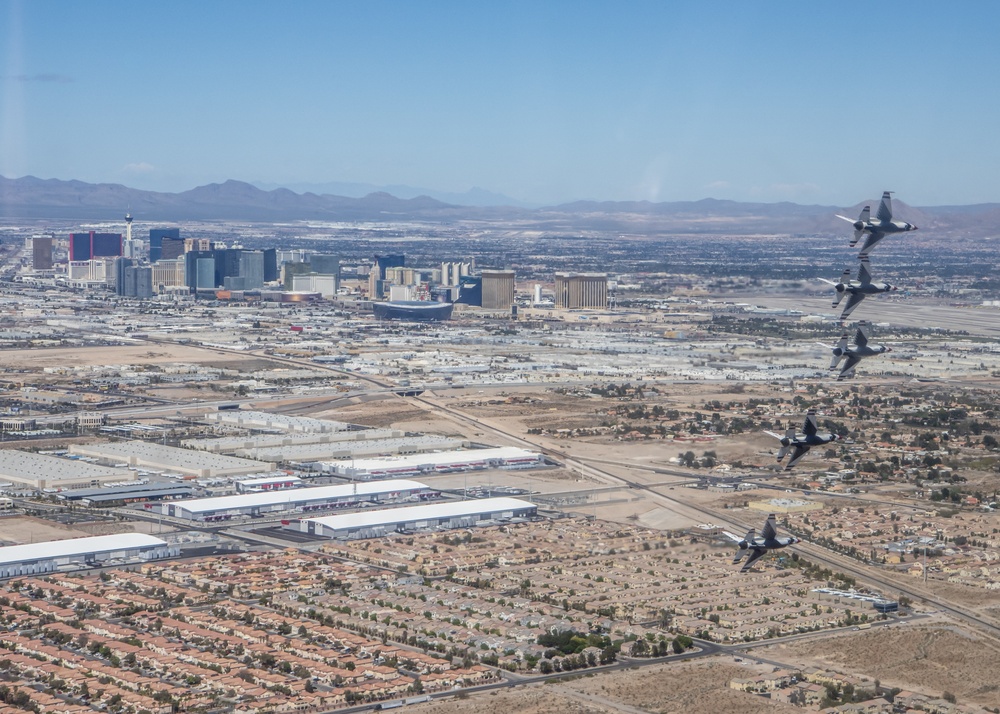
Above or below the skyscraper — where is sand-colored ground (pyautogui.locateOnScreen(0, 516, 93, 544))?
below

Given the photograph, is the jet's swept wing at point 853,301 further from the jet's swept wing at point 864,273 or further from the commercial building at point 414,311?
the commercial building at point 414,311

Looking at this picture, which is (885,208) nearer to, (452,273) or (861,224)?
(861,224)

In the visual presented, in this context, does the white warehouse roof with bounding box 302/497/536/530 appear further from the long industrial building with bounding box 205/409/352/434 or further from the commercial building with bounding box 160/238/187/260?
the commercial building with bounding box 160/238/187/260

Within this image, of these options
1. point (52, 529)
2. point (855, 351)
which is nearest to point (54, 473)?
point (52, 529)

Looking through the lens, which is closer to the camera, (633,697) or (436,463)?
(633,697)

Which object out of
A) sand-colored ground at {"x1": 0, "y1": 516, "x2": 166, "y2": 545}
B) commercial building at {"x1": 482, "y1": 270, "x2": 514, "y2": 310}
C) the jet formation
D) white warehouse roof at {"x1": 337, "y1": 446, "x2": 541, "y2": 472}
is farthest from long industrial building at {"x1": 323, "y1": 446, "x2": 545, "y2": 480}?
commercial building at {"x1": 482, "y1": 270, "x2": 514, "y2": 310}

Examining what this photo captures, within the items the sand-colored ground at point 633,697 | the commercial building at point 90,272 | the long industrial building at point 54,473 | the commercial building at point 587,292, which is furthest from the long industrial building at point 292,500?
the commercial building at point 90,272
